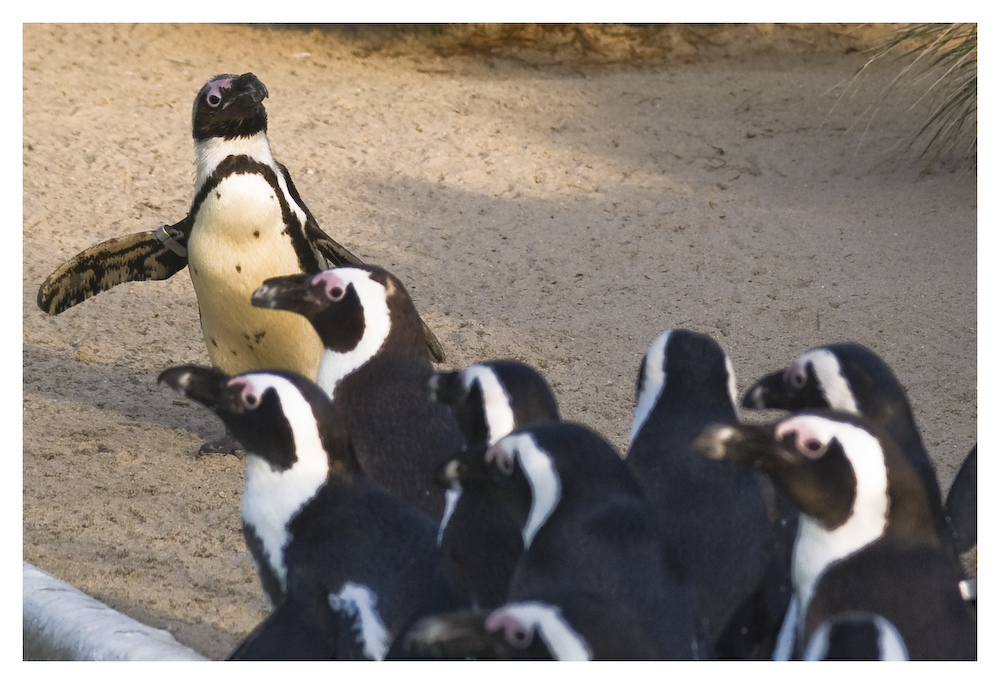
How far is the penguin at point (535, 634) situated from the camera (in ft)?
5.00

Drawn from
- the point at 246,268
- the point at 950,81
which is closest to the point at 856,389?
the point at 246,268

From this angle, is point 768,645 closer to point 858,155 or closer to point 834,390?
point 834,390

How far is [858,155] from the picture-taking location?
6480 millimetres

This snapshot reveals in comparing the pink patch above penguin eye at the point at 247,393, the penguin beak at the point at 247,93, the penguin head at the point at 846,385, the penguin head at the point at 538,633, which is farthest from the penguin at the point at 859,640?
the penguin beak at the point at 247,93

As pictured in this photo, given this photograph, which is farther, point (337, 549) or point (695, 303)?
point (695, 303)

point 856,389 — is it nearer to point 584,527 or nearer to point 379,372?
point 584,527

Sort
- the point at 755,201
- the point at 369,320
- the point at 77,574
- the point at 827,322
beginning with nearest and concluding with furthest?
the point at 369,320, the point at 77,574, the point at 827,322, the point at 755,201

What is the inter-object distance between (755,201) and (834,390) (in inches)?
149

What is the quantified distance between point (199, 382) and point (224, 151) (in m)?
1.63

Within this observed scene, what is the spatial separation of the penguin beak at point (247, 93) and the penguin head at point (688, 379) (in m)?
1.74

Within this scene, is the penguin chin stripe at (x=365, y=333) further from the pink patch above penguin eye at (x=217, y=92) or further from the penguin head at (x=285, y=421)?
the pink patch above penguin eye at (x=217, y=92)

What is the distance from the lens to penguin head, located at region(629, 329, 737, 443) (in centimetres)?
233

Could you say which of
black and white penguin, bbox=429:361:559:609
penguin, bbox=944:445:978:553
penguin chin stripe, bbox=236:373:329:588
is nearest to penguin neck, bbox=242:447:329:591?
penguin chin stripe, bbox=236:373:329:588

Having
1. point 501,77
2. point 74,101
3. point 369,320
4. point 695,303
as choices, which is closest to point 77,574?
point 369,320
